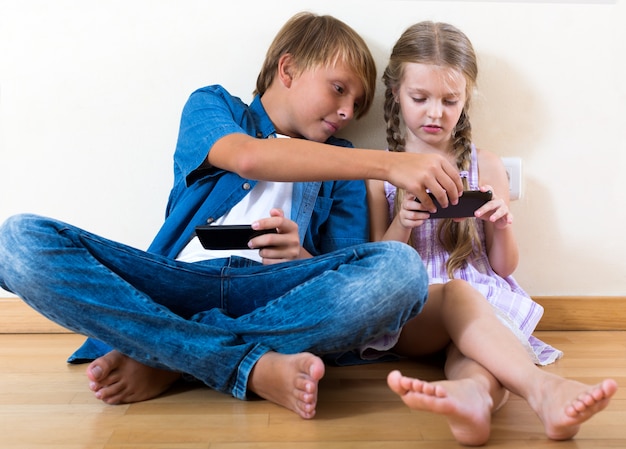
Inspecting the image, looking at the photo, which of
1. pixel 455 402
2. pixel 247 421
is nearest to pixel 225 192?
pixel 247 421

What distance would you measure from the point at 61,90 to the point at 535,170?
110 cm

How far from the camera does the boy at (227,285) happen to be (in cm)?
100

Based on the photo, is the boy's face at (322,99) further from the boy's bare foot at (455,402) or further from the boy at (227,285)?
the boy's bare foot at (455,402)

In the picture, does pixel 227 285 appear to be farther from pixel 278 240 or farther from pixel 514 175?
pixel 514 175

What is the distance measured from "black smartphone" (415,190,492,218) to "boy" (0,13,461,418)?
0.32 feet

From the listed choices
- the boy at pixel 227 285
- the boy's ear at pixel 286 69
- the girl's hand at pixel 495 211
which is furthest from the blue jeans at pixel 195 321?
the boy's ear at pixel 286 69

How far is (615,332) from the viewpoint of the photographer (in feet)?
5.07

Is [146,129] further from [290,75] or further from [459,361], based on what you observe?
[459,361]

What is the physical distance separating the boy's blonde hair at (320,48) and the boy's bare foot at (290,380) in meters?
0.61

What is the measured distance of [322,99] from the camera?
4.28 feet

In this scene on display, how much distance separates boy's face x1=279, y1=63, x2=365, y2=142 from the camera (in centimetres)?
131

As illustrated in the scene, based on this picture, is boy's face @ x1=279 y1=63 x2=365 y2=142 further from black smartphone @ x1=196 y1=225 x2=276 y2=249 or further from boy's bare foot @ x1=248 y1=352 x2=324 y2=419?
boy's bare foot @ x1=248 y1=352 x2=324 y2=419

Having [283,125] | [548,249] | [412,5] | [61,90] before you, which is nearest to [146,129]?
[61,90]

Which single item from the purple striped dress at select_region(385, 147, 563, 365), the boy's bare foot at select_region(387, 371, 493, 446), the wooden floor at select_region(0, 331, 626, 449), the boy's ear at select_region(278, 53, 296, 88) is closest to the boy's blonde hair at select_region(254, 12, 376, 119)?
the boy's ear at select_region(278, 53, 296, 88)
